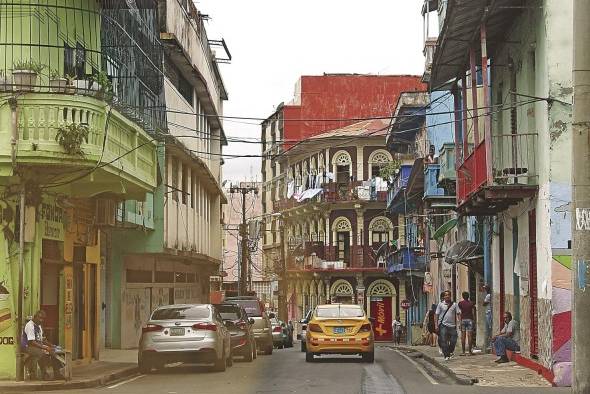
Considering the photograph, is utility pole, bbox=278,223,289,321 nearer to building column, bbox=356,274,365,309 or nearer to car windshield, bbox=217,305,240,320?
building column, bbox=356,274,365,309

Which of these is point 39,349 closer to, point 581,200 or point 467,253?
point 581,200

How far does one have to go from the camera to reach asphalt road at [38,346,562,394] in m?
18.5

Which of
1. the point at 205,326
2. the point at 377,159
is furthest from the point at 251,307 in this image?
the point at 377,159

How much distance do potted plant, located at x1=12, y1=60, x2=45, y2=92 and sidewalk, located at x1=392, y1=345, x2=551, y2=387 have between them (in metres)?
9.56

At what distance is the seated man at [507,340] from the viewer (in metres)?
24.4

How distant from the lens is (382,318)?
233 feet

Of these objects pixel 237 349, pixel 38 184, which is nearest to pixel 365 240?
pixel 237 349

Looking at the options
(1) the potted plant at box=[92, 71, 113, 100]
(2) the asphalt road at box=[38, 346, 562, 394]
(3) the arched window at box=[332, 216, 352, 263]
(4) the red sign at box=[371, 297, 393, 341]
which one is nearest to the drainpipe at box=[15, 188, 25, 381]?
(2) the asphalt road at box=[38, 346, 562, 394]

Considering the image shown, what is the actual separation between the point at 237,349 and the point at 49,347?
9690 mm

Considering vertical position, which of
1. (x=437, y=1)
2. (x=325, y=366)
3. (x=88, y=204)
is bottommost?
(x=325, y=366)

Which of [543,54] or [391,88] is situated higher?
[391,88]

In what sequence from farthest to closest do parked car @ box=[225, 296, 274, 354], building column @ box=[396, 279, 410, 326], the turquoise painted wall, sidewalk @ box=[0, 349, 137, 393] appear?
building column @ box=[396, 279, 410, 326] < parked car @ box=[225, 296, 274, 354] < the turquoise painted wall < sidewalk @ box=[0, 349, 137, 393]

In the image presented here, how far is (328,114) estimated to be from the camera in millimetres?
76625

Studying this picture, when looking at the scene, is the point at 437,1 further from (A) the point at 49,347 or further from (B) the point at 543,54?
(A) the point at 49,347
